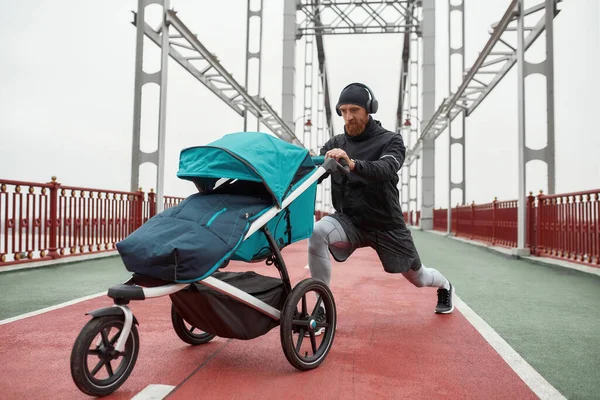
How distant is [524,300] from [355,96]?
2897 millimetres

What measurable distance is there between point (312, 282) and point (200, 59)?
35.9 ft

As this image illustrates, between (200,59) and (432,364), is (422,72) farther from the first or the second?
(432,364)

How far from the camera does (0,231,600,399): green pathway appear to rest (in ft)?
9.33

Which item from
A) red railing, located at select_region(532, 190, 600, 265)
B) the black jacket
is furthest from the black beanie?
red railing, located at select_region(532, 190, 600, 265)

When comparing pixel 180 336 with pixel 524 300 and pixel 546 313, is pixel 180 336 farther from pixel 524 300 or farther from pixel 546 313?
pixel 524 300

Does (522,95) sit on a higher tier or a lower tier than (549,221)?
higher

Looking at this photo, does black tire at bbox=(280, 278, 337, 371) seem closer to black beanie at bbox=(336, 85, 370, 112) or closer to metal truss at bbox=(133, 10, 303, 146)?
black beanie at bbox=(336, 85, 370, 112)

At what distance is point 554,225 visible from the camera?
8859mm

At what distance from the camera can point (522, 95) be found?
1041 centimetres

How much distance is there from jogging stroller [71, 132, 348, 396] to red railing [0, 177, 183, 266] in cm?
503

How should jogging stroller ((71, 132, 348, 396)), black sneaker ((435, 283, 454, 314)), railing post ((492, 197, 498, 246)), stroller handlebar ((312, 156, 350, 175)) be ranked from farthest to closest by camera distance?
railing post ((492, 197, 498, 246)), black sneaker ((435, 283, 454, 314)), stroller handlebar ((312, 156, 350, 175)), jogging stroller ((71, 132, 348, 396))

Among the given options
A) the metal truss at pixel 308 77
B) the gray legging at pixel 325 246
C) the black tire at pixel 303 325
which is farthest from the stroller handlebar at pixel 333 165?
the metal truss at pixel 308 77

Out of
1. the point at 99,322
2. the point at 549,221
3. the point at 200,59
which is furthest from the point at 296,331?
the point at 200,59

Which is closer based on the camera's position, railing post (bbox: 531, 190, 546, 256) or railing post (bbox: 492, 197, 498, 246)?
railing post (bbox: 531, 190, 546, 256)
